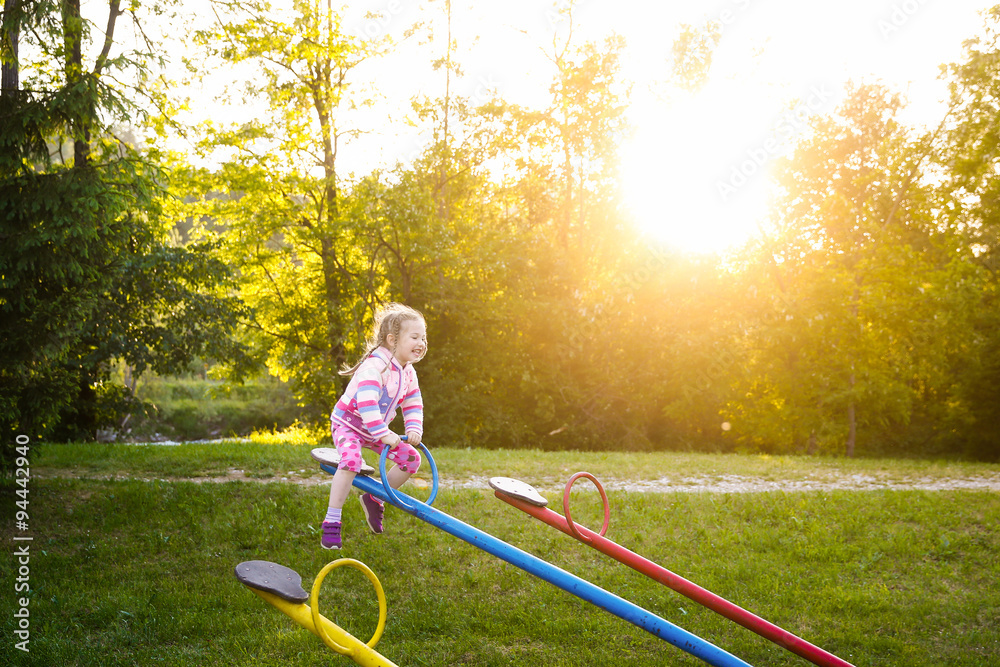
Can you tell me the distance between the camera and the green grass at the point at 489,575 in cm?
511

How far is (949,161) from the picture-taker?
1587cm

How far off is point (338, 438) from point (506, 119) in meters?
15.6

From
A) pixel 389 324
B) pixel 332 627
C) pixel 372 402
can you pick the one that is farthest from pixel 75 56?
pixel 332 627

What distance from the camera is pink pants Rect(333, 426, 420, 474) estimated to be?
408 cm

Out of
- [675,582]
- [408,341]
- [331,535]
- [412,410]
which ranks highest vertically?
[408,341]

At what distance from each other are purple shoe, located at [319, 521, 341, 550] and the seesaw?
0.92 metres

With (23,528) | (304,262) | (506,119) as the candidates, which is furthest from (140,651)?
(506,119)

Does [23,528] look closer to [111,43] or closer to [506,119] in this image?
[111,43]

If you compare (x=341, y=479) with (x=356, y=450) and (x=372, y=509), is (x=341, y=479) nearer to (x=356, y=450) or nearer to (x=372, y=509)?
(x=356, y=450)

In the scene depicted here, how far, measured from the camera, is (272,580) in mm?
3010

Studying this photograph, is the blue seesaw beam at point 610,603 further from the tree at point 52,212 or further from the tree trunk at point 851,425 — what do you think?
the tree trunk at point 851,425

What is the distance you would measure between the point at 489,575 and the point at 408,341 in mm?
3004

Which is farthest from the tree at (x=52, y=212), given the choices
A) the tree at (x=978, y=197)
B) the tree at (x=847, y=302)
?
the tree at (x=978, y=197)

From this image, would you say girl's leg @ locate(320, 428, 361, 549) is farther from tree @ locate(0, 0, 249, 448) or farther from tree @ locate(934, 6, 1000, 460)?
tree @ locate(934, 6, 1000, 460)
